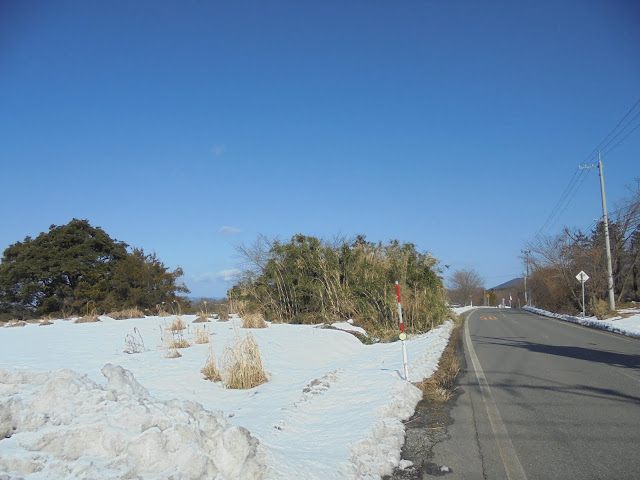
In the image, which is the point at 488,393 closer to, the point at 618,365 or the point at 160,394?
the point at 618,365

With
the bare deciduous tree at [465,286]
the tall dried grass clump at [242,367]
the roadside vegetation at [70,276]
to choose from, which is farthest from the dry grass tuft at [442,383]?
the bare deciduous tree at [465,286]

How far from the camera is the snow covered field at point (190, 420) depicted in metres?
3.37

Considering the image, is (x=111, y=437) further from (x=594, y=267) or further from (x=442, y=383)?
(x=594, y=267)

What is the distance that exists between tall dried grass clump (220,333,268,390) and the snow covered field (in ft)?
0.66

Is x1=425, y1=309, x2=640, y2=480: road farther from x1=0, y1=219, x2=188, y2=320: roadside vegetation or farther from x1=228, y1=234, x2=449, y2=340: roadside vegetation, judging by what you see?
x1=0, y1=219, x2=188, y2=320: roadside vegetation

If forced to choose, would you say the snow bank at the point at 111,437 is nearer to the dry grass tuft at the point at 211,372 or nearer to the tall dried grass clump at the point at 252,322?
the dry grass tuft at the point at 211,372

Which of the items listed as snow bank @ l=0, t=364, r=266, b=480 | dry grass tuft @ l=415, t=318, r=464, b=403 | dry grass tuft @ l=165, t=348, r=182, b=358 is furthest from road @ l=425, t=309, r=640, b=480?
dry grass tuft @ l=165, t=348, r=182, b=358

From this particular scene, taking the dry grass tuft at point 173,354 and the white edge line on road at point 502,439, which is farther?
the dry grass tuft at point 173,354

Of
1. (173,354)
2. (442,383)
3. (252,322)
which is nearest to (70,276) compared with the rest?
(252,322)

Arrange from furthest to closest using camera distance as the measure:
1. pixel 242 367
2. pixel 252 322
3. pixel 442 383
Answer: pixel 252 322
pixel 442 383
pixel 242 367

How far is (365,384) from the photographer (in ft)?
25.6

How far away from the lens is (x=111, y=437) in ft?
11.5

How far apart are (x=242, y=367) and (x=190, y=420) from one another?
3734 mm

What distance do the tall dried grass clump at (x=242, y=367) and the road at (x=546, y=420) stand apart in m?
3.33
